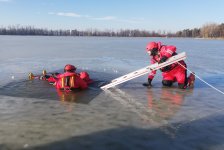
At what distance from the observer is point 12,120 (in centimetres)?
520

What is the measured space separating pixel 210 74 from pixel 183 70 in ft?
11.6

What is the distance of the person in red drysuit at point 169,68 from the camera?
866 centimetres

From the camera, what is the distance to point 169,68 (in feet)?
29.0

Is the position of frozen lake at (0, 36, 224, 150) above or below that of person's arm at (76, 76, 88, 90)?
below

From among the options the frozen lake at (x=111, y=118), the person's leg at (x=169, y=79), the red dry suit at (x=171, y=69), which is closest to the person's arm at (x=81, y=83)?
the frozen lake at (x=111, y=118)

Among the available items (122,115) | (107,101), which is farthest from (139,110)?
(107,101)

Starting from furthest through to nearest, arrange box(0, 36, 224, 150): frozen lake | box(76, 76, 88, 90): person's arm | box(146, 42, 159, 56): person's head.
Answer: box(146, 42, 159, 56): person's head < box(76, 76, 88, 90): person's arm < box(0, 36, 224, 150): frozen lake

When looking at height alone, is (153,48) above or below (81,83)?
above

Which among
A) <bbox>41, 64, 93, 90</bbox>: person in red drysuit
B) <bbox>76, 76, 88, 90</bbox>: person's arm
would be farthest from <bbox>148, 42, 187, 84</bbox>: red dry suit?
<bbox>41, 64, 93, 90</bbox>: person in red drysuit

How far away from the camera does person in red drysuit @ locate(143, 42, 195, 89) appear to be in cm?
866

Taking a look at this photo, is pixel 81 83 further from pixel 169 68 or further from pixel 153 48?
pixel 169 68

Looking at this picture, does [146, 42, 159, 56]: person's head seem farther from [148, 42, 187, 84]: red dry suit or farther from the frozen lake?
the frozen lake

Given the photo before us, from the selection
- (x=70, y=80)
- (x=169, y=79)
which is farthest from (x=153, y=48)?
(x=70, y=80)

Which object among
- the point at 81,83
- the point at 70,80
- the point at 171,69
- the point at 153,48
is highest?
the point at 153,48
